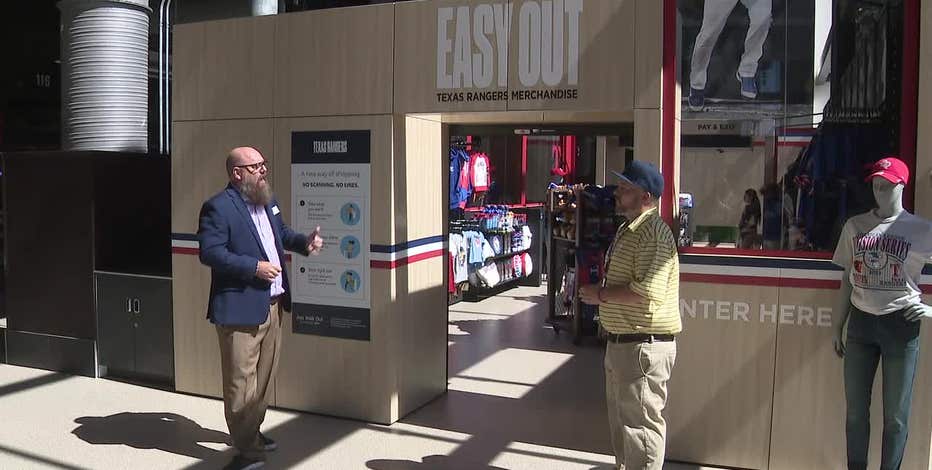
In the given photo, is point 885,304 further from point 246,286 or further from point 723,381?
point 246,286

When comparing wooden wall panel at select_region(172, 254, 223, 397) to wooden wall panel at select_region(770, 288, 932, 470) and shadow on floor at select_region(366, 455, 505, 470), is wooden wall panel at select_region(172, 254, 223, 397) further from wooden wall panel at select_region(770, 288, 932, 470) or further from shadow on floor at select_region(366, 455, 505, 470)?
wooden wall panel at select_region(770, 288, 932, 470)

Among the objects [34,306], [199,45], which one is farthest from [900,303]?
[34,306]

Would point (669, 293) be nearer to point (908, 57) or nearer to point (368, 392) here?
point (908, 57)

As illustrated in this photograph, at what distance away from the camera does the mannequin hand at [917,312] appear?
3660 millimetres

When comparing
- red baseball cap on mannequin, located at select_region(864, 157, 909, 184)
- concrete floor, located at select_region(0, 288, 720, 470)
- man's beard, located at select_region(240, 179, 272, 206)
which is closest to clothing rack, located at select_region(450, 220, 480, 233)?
concrete floor, located at select_region(0, 288, 720, 470)

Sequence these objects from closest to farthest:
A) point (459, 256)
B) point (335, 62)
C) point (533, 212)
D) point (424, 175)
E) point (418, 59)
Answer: point (418, 59) < point (335, 62) < point (424, 175) < point (459, 256) < point (533, 212)

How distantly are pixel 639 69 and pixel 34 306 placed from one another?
523cm

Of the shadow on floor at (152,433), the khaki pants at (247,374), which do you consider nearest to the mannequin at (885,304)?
the khaki pants at (247,374)

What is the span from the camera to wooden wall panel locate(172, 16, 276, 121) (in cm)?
554

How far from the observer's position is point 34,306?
22.2 feet

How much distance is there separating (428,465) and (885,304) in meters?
2.47

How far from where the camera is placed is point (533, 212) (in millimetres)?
12180

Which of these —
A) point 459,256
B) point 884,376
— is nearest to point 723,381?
point 884,376

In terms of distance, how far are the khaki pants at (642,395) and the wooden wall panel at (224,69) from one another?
3.07m
